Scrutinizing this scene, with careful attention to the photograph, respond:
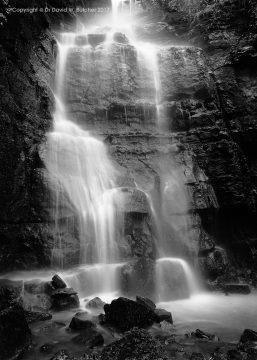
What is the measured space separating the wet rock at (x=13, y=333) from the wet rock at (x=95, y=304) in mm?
2137

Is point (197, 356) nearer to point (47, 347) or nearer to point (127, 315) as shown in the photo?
point (127, 315)

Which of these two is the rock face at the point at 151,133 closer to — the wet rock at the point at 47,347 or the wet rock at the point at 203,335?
the wet rock at the point at 203,335

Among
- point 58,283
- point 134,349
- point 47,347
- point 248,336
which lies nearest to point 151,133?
point 58,283

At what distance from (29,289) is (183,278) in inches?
178

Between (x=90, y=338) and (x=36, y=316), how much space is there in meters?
1.75

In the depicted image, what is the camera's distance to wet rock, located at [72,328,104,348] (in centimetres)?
576

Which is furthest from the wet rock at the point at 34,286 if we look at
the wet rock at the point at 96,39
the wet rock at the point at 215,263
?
the wet rock at the point at 96,39

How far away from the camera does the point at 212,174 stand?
1342 cm

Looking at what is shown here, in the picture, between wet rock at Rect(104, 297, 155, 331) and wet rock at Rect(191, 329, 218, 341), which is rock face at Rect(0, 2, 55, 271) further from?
wet rock at Rect(191, 329, 218, 341)

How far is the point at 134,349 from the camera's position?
5020 mm

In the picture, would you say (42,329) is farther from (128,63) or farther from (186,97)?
(128,63)

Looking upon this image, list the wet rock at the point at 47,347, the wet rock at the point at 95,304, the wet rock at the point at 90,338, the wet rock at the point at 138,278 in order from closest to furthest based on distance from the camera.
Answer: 1. the wet rock at the point at 47,347
2. the wet rock at the point at 90,338
3. the wet rock at the point at 95,304
4. the wet rock at the point at 138,278

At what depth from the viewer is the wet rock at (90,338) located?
5.76 meters

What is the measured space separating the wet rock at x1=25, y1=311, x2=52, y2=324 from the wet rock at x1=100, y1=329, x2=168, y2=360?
240 cm
